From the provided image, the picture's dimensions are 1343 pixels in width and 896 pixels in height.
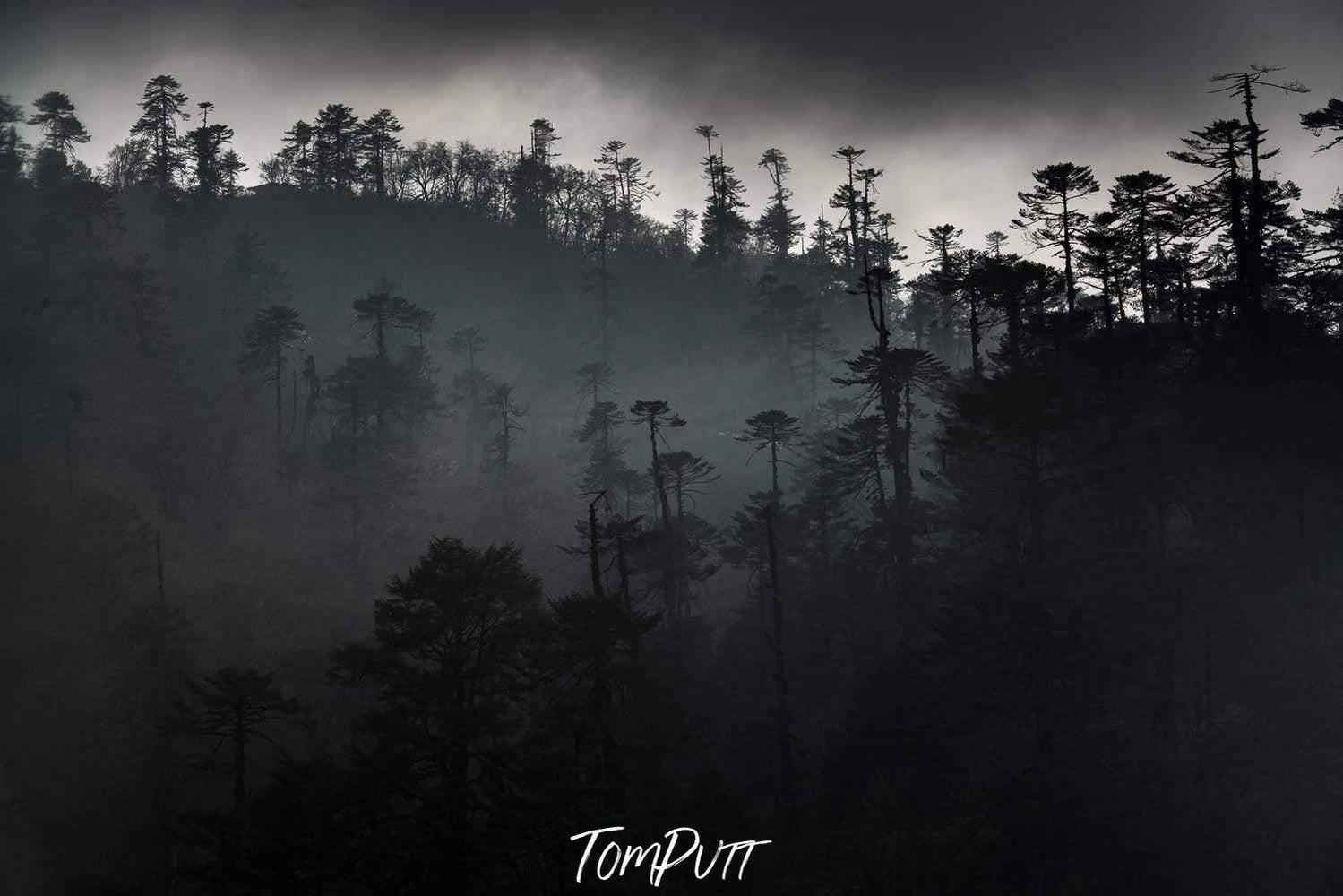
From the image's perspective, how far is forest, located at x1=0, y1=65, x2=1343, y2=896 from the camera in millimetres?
18875

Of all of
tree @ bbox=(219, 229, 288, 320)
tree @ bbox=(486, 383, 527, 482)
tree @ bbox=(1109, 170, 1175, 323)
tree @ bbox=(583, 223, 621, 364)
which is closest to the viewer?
tree @ bbox=(1109, 170, 1175, 323)

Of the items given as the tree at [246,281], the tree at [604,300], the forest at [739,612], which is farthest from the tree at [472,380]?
the tree at [246,281]

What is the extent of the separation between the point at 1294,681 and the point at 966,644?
9925mm

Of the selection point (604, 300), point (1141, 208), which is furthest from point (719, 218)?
point (1141, 208)

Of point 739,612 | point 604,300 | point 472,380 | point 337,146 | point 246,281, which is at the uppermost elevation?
point 337,146

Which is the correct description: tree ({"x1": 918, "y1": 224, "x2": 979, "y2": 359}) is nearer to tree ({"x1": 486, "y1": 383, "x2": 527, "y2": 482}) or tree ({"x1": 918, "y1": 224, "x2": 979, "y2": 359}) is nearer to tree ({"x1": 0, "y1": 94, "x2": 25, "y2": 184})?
tree ({"x1": 486, "y1": 383, "x2": 527, "y2": 482})

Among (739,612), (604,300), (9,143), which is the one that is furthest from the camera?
(9,143)

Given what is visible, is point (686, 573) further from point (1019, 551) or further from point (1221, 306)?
point (1221, 306)

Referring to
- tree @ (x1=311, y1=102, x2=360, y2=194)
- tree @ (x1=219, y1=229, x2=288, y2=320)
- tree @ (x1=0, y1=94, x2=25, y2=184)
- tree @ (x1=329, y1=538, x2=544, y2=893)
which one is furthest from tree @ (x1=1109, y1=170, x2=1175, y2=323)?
tree @ (x1=0, y1=94, x2=25, y2=184)

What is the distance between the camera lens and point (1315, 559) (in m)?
25.7

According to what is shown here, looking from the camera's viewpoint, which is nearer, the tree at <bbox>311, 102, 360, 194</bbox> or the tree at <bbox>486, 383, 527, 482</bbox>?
the tree at <bbox>486, 383, 527, 482</bbox>

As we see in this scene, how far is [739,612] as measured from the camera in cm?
3750

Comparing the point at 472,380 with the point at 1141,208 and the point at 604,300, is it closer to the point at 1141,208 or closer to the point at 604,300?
the point at 604,300

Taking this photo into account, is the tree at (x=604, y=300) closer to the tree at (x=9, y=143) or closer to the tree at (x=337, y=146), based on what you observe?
the tree at (x=337, y=146)
